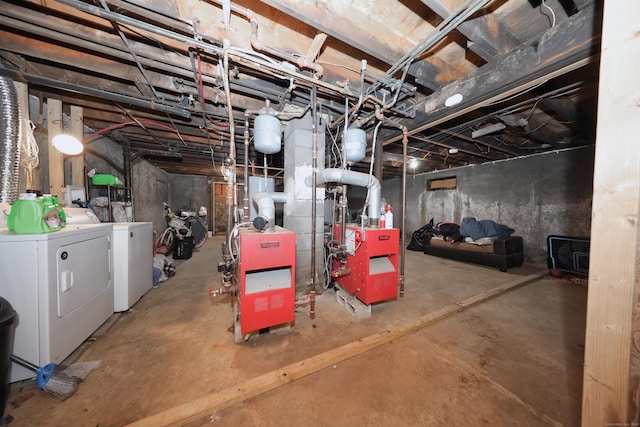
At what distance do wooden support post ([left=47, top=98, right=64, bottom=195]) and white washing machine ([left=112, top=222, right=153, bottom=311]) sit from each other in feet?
3.75

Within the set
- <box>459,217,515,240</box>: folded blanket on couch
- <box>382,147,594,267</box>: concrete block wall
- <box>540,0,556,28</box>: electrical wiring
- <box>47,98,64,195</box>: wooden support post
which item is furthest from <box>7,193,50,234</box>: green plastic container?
<box>382,147,594,267</box>: concrete block wall

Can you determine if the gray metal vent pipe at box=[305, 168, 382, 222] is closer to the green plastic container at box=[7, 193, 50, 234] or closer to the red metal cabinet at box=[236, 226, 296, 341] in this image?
the red metal cabinet at box=[236, 226, 296, 341]

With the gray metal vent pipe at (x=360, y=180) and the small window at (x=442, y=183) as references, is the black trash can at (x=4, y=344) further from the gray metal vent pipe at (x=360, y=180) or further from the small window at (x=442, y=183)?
the small window at (x=442, y=183)

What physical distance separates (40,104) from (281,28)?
10.5 ft

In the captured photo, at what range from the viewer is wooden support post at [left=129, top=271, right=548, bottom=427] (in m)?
1.09

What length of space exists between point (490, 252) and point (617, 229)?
422 cm

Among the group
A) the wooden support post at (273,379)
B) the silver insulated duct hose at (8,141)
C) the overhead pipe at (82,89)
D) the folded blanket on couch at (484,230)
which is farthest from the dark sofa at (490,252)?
the silver insulated duct hose at (8,141)

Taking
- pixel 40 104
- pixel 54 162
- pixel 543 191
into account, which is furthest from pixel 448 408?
pixel 543 191

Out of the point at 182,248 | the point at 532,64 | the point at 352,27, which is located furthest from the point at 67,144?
the point at 532,64

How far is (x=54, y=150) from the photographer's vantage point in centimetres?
244

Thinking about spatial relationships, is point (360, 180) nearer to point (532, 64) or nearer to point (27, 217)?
point (532, 64)

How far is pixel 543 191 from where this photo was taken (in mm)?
4355

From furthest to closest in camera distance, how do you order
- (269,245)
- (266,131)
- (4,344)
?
(266,131) < (269,245) < (4,344)

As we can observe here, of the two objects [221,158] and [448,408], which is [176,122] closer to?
[221,158]
